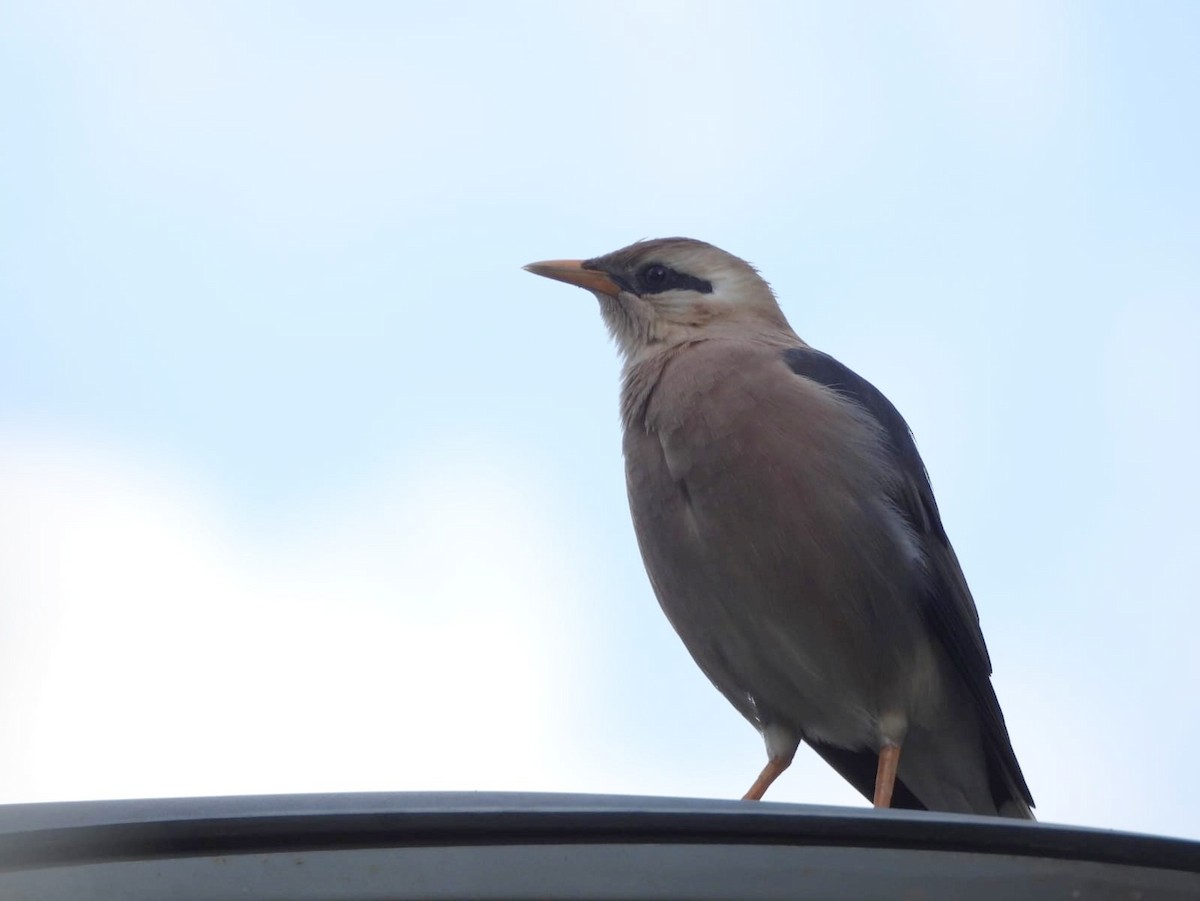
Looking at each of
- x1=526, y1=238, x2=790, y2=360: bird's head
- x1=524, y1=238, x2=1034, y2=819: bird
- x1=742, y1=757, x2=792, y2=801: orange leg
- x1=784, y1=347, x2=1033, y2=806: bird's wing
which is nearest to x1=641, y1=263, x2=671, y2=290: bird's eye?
x1=526, y1=238, x2=790, y2=360: bird's head

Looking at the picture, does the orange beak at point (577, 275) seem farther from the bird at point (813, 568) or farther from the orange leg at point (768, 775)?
the orange leg at point (768, 775)

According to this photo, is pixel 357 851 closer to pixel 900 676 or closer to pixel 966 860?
pixel 966 860

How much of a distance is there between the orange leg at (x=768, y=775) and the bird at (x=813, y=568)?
0.4 inches

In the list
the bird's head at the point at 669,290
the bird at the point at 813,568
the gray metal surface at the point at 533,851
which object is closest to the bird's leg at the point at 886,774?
the bird at the point at 813,568

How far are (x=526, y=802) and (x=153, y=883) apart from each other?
19.0 inches

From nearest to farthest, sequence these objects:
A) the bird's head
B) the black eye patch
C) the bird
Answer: the bird, the bird's head, the black eye patch

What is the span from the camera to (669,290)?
20.0ft

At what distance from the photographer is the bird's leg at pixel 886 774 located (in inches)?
199

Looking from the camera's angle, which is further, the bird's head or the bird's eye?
the bird's eye

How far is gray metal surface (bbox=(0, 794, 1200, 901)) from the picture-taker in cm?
191

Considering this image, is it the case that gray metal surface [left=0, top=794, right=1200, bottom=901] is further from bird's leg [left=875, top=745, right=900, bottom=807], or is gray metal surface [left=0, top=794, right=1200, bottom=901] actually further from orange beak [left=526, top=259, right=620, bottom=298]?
orange beak [left=526, top=259, right=620, bottom=298]

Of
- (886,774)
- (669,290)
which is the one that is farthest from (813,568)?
(669,290)

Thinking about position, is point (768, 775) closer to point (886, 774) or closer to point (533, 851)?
point (886, 774)

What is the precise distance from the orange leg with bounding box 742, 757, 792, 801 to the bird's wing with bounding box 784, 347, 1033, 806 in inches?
10.3
